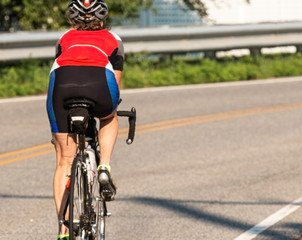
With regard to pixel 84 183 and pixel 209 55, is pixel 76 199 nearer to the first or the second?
pixel 84 183

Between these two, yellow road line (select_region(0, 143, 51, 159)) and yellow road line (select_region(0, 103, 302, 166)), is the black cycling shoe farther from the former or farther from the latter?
yellow road line (select_region(0, 143, 51, 159))

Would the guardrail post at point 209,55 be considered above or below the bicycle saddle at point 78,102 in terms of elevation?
below

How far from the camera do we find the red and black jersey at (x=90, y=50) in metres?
5.39

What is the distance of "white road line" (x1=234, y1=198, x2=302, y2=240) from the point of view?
6.99m

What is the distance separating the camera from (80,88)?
209 inches

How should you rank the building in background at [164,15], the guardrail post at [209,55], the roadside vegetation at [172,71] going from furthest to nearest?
the building in background at [164,15], the guardrail post at [209,55], the roadside vegetation at [172,71]

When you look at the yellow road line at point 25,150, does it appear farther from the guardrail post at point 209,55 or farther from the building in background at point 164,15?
the building in background at point 164,15

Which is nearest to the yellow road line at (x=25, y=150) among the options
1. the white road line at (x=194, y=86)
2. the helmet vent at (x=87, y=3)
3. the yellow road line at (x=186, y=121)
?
the yellow road line at (x=186, y=121)

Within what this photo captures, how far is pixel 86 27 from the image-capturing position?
5523mm

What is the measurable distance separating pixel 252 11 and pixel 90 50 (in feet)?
58.3

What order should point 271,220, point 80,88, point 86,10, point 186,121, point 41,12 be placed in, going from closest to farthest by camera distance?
point 80,88, point 86,10, point 271,220, point 186,121, point 41,12

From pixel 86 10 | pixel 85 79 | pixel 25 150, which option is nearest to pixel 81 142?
pixel 85 79

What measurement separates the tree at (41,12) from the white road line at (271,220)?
11122 mm

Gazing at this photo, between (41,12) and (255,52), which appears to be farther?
(255,52)
